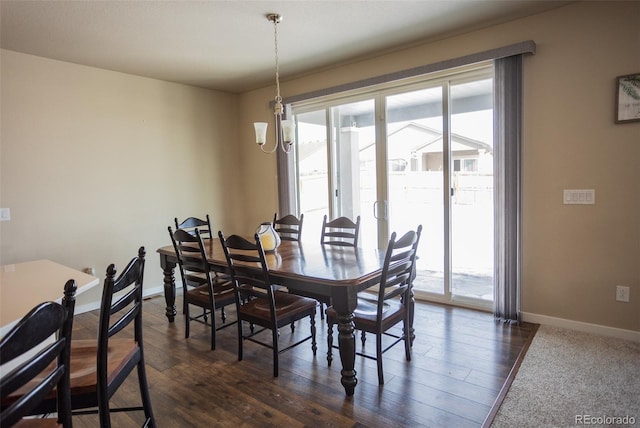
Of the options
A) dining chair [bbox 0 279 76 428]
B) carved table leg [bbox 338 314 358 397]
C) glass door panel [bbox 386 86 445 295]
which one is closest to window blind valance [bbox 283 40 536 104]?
glass door panel [bbox 386 86 445 295]

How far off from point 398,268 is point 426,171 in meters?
1.79

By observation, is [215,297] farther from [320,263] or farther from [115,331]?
[115,331]

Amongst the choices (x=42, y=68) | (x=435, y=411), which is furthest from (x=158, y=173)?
(x=435, y=411)

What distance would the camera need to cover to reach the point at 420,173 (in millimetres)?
3953

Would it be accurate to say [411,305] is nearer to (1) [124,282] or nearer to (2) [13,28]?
(1) [124,282]

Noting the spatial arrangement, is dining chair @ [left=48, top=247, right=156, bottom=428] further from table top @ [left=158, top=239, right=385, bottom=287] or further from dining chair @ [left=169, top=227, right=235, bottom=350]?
dining chair @ [left=169, top=227, right=235, bottom=350]

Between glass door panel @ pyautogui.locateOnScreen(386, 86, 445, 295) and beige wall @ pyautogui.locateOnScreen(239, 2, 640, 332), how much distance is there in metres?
0.71

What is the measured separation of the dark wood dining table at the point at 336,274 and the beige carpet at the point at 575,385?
2.81 feet

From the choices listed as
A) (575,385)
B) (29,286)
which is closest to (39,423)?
(29,286)

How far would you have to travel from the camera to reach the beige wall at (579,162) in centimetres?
281

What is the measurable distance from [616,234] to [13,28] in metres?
4.92

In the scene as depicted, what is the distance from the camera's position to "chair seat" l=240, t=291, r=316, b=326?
2567 mm

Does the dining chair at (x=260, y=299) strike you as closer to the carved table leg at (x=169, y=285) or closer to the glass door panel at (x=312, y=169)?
the carved table leg at (x=169, y=285)

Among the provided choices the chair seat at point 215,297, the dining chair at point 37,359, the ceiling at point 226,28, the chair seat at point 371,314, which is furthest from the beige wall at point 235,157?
the dining chair at point 37,359
